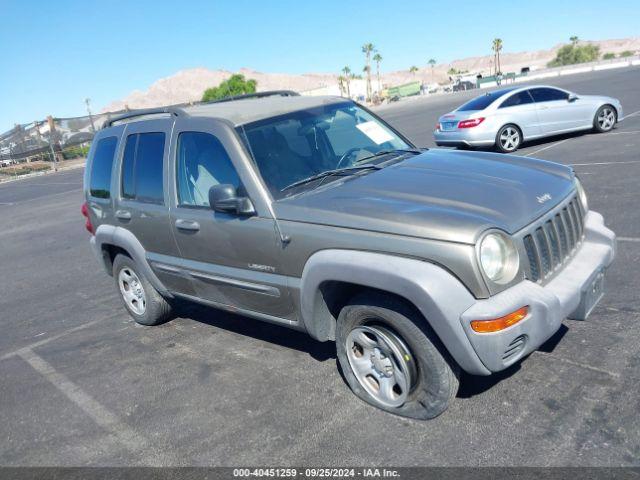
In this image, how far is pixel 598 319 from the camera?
4.34 meters

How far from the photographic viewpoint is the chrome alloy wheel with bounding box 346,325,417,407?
338 cm

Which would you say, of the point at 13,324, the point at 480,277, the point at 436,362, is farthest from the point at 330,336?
the point at 13,324

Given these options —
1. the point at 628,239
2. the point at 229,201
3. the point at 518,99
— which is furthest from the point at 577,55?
the point at 229,201

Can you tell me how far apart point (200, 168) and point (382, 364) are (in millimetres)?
2018

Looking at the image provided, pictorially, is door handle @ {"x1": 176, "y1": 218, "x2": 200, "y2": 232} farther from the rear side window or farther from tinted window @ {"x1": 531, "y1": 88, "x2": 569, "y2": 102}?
tinted window @ {"x1": 531, "y1": 88, "x2": 569, "y2": 102}

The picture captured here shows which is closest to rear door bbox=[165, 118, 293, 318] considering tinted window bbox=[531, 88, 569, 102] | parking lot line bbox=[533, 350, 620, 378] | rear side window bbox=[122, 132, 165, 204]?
rear side window bbox=[122, 132, 165, 204]

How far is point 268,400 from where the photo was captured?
3939 millimetres

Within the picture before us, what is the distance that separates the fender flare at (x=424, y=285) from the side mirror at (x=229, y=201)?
775mm

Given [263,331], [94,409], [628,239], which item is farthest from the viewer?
[628,239]

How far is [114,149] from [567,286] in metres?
4.09

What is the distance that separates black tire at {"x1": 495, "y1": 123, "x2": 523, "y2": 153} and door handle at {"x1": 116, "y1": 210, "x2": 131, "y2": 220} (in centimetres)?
983

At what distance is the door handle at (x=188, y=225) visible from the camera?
434 centimetres

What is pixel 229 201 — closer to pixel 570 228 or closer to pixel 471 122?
pixel 570 228

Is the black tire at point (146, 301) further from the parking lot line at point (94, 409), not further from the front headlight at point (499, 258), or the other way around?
the front headlight at point (499, 258)
